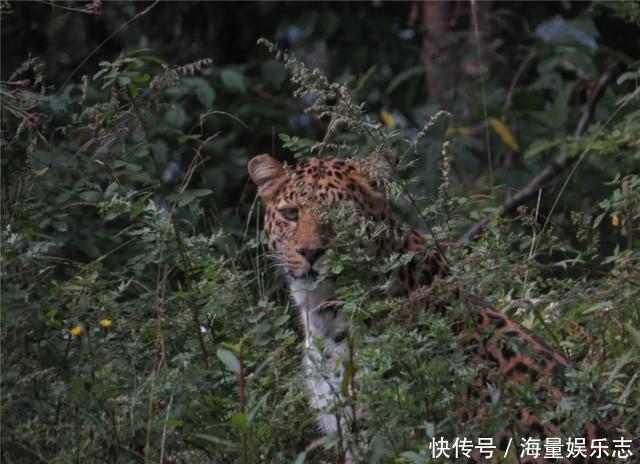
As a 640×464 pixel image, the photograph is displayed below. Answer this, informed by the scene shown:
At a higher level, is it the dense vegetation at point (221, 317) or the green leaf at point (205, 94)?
the green leaf at point (205, 94)

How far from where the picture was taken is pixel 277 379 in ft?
17.6

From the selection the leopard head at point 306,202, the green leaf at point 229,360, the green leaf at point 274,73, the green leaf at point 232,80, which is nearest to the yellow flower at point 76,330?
the green leaf at point 229,360


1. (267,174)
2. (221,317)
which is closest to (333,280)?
(267,174)

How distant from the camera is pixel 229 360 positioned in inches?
199

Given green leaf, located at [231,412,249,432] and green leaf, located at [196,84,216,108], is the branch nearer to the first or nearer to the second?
green leaf, located at [196,84,216,108]

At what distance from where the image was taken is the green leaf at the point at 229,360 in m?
5.04

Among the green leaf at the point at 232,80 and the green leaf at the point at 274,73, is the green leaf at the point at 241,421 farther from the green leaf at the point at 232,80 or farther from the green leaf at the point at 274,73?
the green leaf at the point at 274,73

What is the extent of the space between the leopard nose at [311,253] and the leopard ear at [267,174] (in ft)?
1.40

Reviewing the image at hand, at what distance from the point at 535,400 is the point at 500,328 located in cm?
86

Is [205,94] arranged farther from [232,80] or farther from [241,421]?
[241,421]

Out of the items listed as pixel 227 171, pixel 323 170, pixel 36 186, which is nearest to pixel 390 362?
pixel 36 186

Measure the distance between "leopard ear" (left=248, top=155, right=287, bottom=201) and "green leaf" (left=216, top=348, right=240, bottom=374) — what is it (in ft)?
6.40

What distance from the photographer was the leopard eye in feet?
22.6

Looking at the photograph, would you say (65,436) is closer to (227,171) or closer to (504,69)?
(227,171)
